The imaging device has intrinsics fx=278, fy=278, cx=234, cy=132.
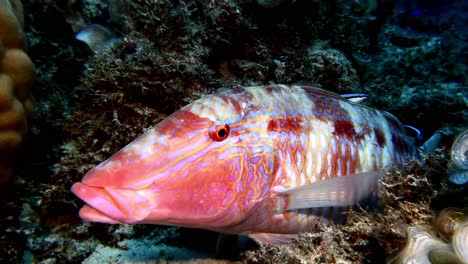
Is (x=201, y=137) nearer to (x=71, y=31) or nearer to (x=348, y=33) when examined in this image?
(x=348, y=33)

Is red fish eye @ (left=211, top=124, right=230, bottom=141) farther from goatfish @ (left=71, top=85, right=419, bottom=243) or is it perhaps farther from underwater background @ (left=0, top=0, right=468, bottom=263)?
underwater background @ (left=0, top=0, right=468, bottom=263)

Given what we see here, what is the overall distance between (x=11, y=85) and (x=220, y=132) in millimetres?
3058

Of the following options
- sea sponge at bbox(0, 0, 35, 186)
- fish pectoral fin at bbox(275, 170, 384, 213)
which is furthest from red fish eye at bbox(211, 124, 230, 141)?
sea sponge at bbox(0, 0, 35, 186)

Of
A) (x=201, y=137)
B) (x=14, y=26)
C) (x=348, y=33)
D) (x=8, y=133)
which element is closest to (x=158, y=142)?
(x=201, y=137)

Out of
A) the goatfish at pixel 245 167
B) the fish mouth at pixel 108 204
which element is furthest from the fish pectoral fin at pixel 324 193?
the fish mouth at pixel 108 204

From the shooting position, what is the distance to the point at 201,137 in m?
2.01

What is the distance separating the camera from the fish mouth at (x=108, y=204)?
5.35 ft

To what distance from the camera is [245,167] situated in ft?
6.86

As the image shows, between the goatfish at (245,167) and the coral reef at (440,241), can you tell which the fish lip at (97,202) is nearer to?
the goatfish at (245,167)

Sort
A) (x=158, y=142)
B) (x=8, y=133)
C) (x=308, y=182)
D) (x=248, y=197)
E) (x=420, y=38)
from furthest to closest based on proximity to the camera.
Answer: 1. (x=420, y=38)
2. (x=8, y=133)
3. (x=308, y=182)
4. (x=248, y=197)
5. (x=158, y=142)

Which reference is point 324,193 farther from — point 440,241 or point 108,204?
point 108,204

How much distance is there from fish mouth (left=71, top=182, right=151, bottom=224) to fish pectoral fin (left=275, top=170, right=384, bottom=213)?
1110 millimetres

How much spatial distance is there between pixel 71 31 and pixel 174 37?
13.4ft

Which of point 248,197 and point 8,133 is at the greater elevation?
point 8,133
